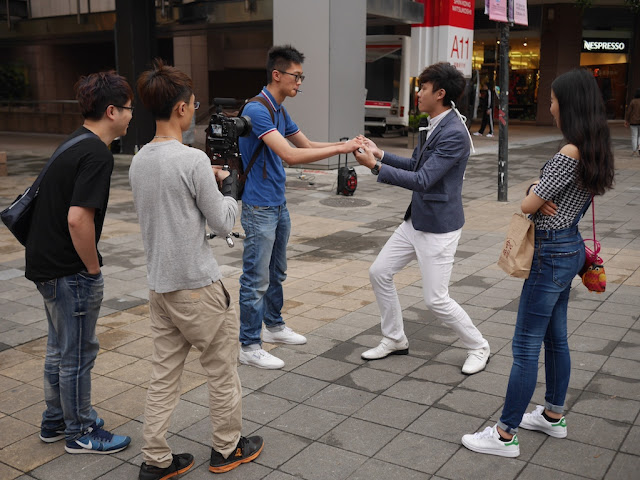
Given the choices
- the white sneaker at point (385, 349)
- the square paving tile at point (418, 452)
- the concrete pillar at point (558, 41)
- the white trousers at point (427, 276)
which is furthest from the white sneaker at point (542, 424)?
the concrete pillar at point (558, 41)

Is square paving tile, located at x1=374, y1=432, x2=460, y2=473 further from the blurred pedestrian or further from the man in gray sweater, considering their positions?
the blurred pedestrian

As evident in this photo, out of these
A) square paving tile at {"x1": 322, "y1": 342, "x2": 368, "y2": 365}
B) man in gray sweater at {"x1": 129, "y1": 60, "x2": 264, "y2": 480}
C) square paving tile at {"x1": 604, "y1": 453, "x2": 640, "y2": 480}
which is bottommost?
square paving tile at {"x1": 322, "y1": 342, "x2": 368, "y2": 365}

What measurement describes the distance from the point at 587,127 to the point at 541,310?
0.89m

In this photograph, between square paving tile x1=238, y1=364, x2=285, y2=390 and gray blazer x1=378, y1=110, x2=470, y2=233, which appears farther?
square paving tile x1=238, y1=364, x2=285, y2=390

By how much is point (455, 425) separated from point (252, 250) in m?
1.68

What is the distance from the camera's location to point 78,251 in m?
3.23

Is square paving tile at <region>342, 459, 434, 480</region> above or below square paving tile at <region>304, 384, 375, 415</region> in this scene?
above

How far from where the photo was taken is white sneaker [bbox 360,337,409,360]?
186 inches

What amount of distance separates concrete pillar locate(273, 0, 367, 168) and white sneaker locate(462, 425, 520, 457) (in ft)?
37.4

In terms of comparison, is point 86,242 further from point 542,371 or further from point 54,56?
point 54,56

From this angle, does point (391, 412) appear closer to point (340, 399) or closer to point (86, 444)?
point (340, 399)

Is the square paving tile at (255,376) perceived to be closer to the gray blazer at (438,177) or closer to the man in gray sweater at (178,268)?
the man in gray sweater at (178,268)

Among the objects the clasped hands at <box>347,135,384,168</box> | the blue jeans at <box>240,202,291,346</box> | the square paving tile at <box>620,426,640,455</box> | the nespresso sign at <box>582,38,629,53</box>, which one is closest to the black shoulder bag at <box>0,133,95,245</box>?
the blue jeans at <box>240,202,291,346</box>

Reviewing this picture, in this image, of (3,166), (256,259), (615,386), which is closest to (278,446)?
(256,259)
